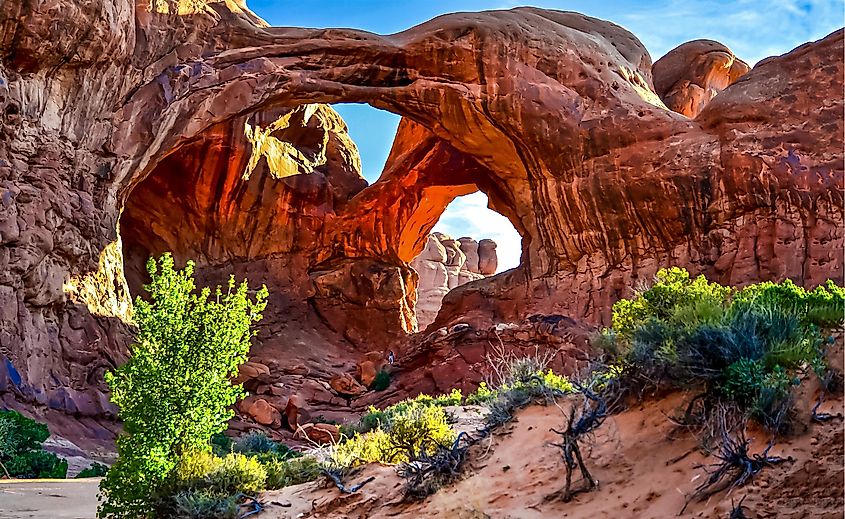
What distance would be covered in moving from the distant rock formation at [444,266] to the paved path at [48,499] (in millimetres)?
33493

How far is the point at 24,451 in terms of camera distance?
11.7m

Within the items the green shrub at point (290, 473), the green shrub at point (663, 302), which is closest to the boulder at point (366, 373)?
the green shrub at point (290, 473)

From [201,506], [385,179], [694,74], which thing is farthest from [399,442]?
[694,74]

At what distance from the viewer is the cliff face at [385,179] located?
52.1 feet

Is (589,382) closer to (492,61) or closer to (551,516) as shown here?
(551,516)

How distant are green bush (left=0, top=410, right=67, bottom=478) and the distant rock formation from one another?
103ft

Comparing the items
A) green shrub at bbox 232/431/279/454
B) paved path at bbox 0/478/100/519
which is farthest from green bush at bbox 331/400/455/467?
green shrub at bbox 232/431/279/454

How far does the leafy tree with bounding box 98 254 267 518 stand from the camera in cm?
707

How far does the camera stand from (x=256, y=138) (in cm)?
2770

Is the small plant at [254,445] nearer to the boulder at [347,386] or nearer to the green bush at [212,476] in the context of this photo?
the green bush at [212,476]

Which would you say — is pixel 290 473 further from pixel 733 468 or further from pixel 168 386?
pixel 733 468

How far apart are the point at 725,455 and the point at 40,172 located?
16545 mm

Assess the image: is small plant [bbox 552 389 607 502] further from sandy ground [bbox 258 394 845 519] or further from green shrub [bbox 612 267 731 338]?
green shrub [bbox 612 267 731 338]

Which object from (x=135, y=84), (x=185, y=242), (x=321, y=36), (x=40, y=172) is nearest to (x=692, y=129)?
(x=321, y=36)
